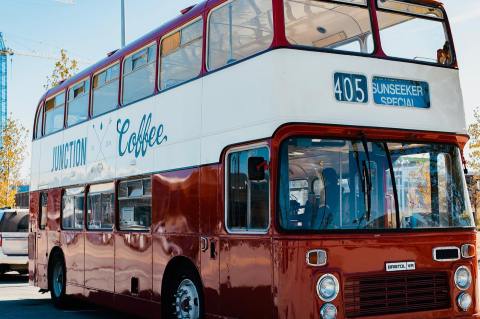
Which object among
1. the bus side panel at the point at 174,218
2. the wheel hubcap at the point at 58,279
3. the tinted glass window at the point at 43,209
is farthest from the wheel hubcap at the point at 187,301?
the tinted glass window at the point at 43,209

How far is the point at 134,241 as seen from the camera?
406 inches

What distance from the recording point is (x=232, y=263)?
7.80 meters

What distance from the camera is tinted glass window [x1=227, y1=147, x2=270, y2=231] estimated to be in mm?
7241

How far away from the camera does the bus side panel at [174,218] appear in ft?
28.6

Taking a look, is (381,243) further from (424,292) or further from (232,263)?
(232,263)

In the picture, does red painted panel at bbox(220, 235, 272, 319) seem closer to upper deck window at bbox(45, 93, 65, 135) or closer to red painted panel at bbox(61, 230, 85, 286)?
red painted panel at bbox(61, 230, 85, 286)

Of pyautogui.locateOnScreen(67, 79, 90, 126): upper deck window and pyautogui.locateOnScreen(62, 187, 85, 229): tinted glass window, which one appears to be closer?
pyautogui.locateOnScreen(62, 187, 85, 229): tinted glass window

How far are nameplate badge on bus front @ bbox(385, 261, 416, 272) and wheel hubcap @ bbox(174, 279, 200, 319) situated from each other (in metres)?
2.55

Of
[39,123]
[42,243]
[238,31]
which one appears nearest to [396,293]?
[238,31]

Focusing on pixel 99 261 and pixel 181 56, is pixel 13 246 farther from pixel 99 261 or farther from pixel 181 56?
pixel 181 56

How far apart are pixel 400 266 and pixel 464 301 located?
93cm

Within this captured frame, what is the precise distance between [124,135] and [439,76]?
4.91 m

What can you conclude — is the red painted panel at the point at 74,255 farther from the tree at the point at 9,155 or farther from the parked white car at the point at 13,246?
the tree at the point at 9,155

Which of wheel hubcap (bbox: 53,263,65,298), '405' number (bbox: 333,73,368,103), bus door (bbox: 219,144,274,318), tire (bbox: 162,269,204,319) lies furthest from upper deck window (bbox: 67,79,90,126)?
'405' number (bbox: 333,73,368,103)
